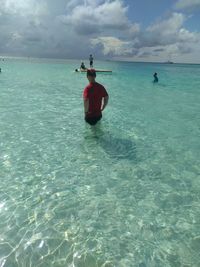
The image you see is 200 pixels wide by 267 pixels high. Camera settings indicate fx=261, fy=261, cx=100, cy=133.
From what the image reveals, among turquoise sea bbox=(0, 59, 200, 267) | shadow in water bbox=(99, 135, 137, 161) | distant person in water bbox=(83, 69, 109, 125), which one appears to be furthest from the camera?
distant person in water bbox=(83, 69, 109, 125)

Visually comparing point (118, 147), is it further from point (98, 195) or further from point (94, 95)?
point (98, 195)

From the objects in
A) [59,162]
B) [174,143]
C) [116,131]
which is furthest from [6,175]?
[174,143]

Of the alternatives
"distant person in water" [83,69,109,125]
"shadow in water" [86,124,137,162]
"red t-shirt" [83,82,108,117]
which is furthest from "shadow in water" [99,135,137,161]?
"red t-shirt" [83,82,108,117]

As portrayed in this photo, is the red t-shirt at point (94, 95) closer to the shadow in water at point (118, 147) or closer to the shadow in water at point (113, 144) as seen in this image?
the shadow in water at point (113, 144)

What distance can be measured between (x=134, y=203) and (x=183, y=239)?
1.43m

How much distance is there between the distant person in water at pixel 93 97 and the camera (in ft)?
30.8

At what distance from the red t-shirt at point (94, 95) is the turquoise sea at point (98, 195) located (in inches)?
45.0

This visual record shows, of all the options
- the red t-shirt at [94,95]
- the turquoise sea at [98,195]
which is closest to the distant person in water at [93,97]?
the red t-shirt at [94,95]

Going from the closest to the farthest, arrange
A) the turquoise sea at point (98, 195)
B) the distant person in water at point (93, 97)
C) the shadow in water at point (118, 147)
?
the turquoise sea at point (98, 195) < the shadow in water at point (118, 147) < the distant person in water at point (93, 97)

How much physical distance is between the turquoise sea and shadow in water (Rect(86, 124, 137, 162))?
0.04m

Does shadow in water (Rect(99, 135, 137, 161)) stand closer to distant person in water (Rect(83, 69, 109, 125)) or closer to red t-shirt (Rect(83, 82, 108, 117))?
distant person in water (Rect(83, 69, 109, 125))

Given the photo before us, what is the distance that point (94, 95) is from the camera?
962 centimetres

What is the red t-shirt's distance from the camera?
9.48 m

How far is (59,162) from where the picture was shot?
827 centimetres
